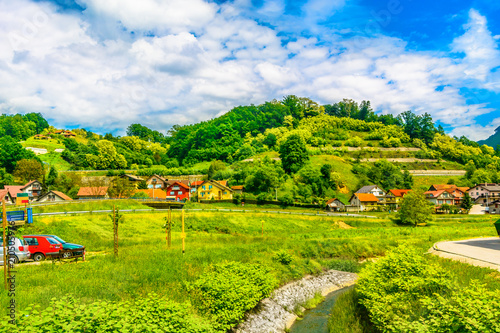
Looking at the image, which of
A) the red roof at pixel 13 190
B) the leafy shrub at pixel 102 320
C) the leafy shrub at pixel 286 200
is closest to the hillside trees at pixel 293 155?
the leafy shrub at pixel 286 200

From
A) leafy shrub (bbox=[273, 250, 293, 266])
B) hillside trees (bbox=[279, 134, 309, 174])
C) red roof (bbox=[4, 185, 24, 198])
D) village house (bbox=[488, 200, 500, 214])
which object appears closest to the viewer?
leafy shrub (bbox=[273, 250, 293, 266])

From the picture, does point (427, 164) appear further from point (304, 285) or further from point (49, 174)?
point (49, 174)

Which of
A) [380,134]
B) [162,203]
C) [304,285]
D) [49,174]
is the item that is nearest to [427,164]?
[380,134]

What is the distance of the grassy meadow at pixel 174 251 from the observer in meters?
11.8

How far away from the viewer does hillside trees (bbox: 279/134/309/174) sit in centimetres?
8526

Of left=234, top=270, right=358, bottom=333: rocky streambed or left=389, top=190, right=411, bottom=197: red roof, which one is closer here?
left=234, top=270, right=358, bottom=333: rocky streambed

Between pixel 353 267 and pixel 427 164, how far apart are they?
328ft

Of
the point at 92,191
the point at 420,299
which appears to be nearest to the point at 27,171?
the point at 92,191

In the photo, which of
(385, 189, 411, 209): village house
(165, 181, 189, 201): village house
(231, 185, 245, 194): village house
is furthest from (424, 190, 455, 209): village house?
(165, 181, 189, 201): village house

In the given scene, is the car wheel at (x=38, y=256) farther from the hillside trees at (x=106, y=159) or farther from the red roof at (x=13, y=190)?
the hillside trees at (x=106, y=159)

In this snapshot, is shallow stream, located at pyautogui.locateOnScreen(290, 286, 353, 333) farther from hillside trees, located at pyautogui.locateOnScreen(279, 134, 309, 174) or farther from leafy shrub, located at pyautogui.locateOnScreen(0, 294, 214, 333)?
hillside trees, located at pyautogui.locateOnScreen(279, 134, 309, 174)

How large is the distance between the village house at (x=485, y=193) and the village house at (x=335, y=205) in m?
40.0

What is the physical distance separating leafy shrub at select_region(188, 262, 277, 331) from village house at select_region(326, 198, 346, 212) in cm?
5646

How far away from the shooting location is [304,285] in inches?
780
